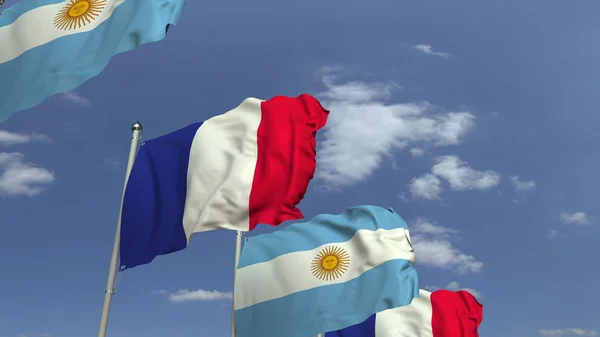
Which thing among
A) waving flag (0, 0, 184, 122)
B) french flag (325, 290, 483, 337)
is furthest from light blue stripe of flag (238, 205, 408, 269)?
waving flag (0, 0, 184, 122)

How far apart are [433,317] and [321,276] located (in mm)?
6506

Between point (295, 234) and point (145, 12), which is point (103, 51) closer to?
point (145, 12)

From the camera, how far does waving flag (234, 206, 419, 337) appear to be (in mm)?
15078

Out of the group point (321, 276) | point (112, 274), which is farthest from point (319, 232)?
point (112, 274)

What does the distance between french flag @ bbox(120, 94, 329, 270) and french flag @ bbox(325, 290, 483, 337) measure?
849 cm

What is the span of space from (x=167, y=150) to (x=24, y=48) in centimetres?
319

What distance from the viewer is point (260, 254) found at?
1566 centimetres

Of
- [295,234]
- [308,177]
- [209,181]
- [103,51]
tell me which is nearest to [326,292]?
[295,234]

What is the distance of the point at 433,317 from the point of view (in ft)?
68.8

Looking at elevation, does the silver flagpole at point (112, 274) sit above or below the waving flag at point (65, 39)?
below

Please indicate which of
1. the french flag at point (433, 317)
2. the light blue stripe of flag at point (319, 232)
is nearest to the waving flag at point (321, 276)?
→ the light blue stripe of flag at point (319, 232)

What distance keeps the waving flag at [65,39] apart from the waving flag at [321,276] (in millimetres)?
6459

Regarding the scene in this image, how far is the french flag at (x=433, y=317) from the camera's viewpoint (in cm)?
2027

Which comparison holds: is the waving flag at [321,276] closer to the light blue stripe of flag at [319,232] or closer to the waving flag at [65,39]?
the light blue stripe of flag at [319,232]
